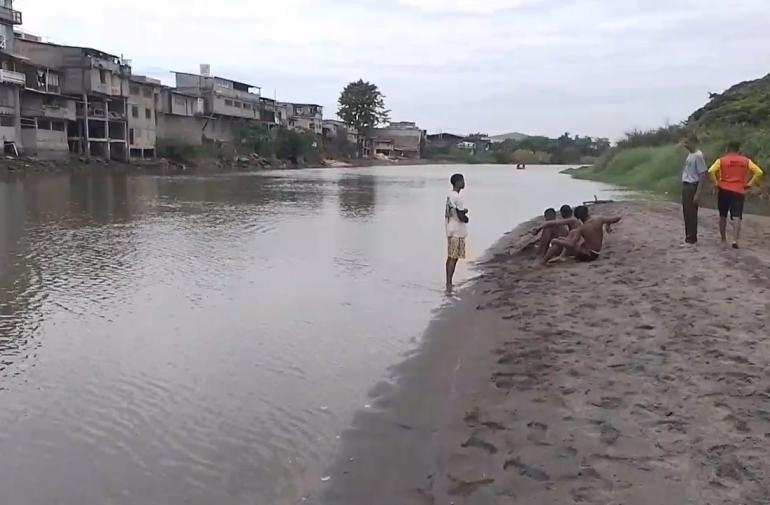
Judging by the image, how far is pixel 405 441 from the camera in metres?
5.50

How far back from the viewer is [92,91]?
2367 inches

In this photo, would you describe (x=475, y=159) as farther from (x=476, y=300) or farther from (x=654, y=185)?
(x=476, y=300)

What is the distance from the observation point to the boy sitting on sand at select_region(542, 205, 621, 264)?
41.0 ft

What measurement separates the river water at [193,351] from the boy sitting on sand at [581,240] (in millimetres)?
1732

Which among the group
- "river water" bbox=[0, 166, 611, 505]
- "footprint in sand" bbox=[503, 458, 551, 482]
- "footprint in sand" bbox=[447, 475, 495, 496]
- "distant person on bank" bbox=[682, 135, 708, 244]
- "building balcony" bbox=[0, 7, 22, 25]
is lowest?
"river water" bbox=[0, 166, 611, 505]

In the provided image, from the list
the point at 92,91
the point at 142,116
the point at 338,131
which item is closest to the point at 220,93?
the point at 142,116

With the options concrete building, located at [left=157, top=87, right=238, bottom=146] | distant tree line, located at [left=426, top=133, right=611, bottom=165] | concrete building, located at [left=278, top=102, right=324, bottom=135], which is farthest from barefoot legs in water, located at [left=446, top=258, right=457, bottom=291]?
distant tree line, located at [left=426, top=133, right=611, bottom=165]

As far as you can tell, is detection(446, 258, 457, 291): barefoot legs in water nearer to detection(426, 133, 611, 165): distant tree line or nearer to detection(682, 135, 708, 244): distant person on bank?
detection(682, 135, 708, 244): distant person on bank

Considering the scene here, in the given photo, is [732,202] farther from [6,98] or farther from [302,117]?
[302,117]

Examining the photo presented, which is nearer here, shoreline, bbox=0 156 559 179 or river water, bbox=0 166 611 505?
river water, bbox=0 166 611 505

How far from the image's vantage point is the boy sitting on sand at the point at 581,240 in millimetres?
12508

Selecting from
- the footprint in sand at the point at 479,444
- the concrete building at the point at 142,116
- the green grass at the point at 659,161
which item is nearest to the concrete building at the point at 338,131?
the concrete building at the point at 142,116

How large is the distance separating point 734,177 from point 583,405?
781cm

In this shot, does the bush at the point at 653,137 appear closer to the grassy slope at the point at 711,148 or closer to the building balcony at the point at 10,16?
the grassy slope at the point at 711,148
